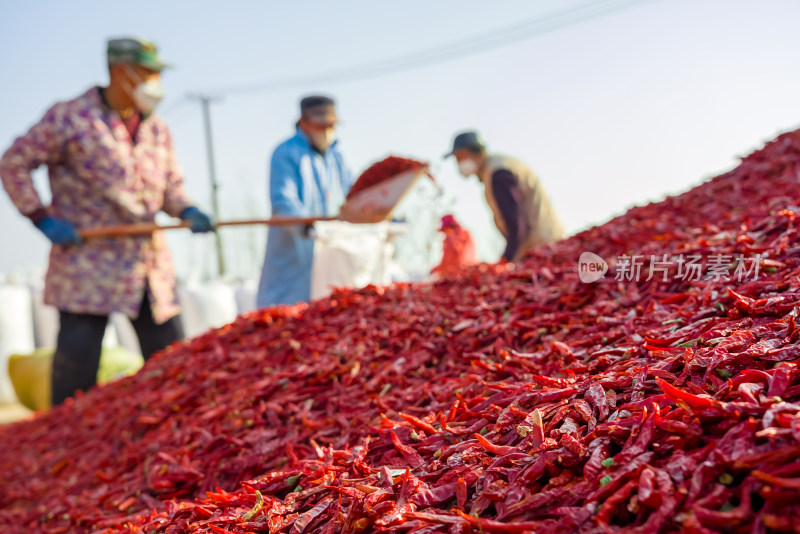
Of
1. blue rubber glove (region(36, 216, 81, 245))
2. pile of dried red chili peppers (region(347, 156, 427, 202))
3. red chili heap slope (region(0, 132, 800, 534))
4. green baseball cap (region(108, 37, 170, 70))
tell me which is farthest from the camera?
pile of dried red chili peppers (region(347, 156, 427, 202))

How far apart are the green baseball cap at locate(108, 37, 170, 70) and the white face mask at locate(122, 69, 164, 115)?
0.07m

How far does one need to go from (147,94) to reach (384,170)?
4.72 ft

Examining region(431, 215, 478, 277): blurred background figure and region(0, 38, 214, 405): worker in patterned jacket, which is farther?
region(431, 215, 478, 277): blurred background figure

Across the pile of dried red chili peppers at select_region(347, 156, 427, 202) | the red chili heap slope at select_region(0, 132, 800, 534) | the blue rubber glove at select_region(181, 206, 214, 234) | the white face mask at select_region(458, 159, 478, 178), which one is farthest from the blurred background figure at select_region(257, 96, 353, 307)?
the red chili heap slope at select_region(0, 132, 800, 534)

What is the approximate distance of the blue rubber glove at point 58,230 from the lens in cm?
292

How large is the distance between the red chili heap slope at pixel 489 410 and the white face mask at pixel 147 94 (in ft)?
4.75

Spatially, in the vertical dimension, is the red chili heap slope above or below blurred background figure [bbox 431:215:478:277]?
below

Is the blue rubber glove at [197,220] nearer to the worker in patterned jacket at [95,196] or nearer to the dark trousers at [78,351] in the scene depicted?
the worker in patterned jacket at [95,196]

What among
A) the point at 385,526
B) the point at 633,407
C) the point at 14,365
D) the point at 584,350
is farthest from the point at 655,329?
the point at 14,365

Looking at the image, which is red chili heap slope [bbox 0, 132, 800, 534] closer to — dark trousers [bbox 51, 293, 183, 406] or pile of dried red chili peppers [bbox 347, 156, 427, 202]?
dark trousers [bbox 51, 293, 183, 406]

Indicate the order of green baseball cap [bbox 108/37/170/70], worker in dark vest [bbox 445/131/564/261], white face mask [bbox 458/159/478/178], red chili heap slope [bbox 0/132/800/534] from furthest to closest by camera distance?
white face mask [bbox 458/159/478/178]
worker in dark vest [bbox 445/131/564/261]
green baseball cap [bbox 108/37/170/70]
red chili heap slope [bbox 0/132/800/534]

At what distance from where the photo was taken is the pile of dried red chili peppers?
3348mm

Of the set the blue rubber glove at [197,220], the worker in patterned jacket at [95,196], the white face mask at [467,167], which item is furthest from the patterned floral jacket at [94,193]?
the white face mask at [467,167]

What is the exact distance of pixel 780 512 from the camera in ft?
2.21
